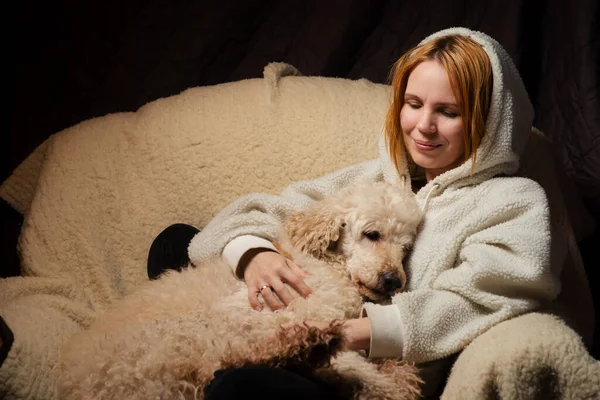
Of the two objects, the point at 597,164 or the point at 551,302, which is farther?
the point at 597,164

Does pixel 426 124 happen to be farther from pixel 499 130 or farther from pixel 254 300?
pixel 254 300

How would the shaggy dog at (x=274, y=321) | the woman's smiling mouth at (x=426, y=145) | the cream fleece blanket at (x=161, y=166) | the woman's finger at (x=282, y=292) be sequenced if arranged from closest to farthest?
1. the shaggy dog at (x=274, y=321)
2. the woman's finger at (x=282, y=292)
3. the woman's smiling mouth at (x=426, y=145)
4. the cream fleece blanket at (x=161, y=166)

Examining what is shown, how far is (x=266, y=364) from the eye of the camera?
4.30 ft

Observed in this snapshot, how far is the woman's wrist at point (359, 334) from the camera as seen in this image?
1572mm

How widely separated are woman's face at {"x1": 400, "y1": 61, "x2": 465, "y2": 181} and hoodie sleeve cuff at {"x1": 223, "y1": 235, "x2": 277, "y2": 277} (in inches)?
20.3

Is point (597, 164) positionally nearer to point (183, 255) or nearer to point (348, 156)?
point (348, 156)

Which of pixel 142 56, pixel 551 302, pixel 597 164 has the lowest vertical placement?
pixel 551 302

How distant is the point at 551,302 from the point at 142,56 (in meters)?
2.02

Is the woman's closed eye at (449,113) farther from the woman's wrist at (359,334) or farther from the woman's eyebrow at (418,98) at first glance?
the woman's wrist at (359,334)

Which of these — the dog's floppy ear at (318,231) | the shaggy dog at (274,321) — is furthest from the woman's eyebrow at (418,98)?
the dog's floppy ear at (318,231)

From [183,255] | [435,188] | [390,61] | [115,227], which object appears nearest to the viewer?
[435,188]

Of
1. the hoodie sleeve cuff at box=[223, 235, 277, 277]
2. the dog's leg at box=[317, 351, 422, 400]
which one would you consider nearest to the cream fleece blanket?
the hoodie sleeve cuff at box=[223, 235, 277, 277]

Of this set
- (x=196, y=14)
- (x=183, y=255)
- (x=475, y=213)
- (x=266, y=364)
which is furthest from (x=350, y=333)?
(x=196, y=14)

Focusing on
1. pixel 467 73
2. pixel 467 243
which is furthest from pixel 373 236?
pixel 467 73
